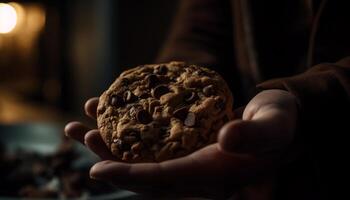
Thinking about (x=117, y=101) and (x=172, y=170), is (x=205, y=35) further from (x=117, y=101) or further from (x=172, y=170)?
(x=172, y=170)

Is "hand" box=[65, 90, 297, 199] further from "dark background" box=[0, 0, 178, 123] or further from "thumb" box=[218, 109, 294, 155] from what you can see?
"dark background" box=[0, 0, 178, 123]

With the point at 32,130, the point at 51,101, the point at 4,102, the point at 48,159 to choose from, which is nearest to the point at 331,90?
the point at 48,159

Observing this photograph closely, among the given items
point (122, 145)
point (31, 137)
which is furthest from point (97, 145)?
point (31, 137)

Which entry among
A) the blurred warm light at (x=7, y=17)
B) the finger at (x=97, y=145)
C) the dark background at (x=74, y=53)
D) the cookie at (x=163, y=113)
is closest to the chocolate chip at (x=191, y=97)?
the cookie at (x=163, y=113)

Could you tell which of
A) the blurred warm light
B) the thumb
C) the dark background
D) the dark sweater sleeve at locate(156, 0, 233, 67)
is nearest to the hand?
the thumb

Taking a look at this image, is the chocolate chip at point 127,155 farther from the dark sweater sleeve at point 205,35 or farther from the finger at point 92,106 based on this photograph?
the dark sweater sleeve at point 205,35

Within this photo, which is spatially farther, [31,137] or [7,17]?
[7,17]

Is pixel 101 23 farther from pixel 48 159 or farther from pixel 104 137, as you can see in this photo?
pixel 104 137
